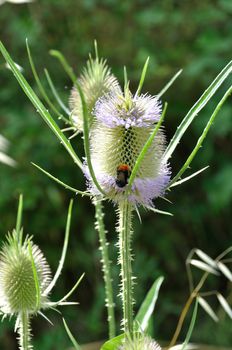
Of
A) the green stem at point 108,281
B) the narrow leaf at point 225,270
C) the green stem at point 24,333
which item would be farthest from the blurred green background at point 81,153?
the green stem at point 24,333

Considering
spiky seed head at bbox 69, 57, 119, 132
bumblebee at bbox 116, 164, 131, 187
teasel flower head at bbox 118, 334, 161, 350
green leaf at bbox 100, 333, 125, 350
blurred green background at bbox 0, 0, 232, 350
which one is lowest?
teasel flower head at bbox 118, 334, 161, 350

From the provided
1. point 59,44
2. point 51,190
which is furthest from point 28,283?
point 59,44

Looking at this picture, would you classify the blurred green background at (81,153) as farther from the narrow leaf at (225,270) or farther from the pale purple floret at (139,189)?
the pale purple floret at (139,189)

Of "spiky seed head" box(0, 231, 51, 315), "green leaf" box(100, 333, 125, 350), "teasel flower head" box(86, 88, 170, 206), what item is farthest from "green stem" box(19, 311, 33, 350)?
"teasel flower head" box(86, 88, 170, 206)

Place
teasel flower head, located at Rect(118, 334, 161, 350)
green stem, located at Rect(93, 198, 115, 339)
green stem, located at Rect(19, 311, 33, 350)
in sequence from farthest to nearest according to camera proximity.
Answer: green stem, located at Rect(93, 198, 115, 339) → green stem, located at Rect(19, 311, 33, 350) → teasel flower head, located at Rect(118, 334, 161, 350)

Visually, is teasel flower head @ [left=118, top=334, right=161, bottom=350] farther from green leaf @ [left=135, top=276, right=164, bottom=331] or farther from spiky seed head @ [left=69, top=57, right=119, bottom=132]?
spiky seed head @ [left=69, top=57, right=119, bottom=132]

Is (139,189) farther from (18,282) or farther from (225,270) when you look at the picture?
(225,270)

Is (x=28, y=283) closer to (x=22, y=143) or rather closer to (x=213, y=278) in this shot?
(x=22, y=143)

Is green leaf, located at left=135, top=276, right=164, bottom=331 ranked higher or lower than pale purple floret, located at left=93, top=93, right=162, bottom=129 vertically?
lower
